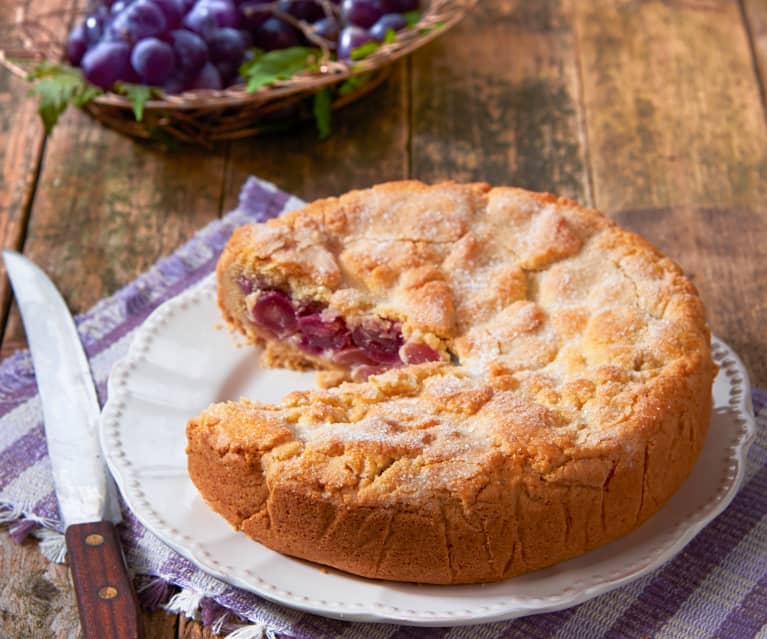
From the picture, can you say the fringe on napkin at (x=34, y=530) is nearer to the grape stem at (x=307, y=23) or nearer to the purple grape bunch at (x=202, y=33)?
the purple grape bunch at (x=202, y=33)

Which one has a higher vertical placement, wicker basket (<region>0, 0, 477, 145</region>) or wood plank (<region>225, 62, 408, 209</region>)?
wicker basket (<region>0, 0, 477, 145</region>)

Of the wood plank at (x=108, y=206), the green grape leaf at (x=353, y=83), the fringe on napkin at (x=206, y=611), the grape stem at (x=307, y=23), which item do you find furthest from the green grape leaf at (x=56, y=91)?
the fringe on napkin at (x=206, y=611)

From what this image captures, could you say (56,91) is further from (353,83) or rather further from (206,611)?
(206,611)

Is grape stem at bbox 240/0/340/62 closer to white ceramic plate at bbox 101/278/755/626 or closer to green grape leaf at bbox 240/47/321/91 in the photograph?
green grape leaf at bbox 240/47/321/91

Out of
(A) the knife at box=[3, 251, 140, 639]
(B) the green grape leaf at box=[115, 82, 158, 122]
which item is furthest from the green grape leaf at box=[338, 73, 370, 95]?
(A) the knife at box=[3, 251, 140, 639]

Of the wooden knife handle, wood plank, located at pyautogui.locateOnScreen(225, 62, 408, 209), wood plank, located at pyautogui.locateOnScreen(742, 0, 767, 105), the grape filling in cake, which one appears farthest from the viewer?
wood plank, located at pyautogui.locateOnScreen(742, 0, 767, 105)

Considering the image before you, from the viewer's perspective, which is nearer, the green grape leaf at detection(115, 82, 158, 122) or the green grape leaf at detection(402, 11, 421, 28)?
the green grape leaf at detection(115, 82, 158, 122)

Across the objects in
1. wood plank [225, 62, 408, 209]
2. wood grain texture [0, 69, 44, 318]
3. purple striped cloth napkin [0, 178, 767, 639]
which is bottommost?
purple striped cloth napkin [0, 178, 767, 639]
